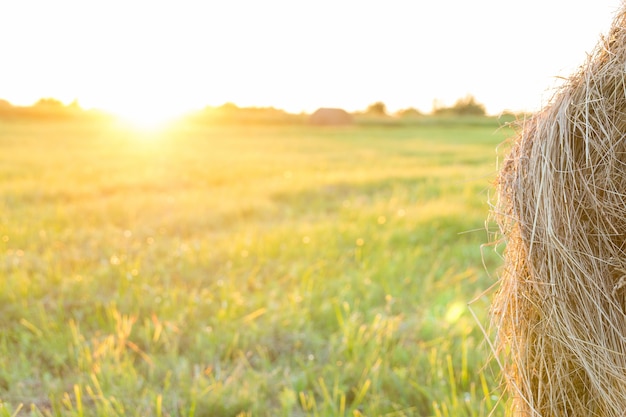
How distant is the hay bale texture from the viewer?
4.51ft

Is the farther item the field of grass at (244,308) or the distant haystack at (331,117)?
the distant haystack at (331,117)

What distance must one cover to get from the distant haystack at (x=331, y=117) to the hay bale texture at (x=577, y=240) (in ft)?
177

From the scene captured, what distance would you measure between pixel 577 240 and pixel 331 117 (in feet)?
182

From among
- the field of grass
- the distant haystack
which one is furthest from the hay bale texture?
the distant haystack

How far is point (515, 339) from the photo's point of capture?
1.54 meters

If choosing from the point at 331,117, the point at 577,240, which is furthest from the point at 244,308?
the point at 331,117

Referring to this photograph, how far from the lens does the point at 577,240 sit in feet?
4.58

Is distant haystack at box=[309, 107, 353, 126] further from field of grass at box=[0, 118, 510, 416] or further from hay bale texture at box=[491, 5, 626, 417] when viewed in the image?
hay bale texture at box=[491, 5, 626, 417]

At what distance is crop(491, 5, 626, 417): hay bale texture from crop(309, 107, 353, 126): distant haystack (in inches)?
2121

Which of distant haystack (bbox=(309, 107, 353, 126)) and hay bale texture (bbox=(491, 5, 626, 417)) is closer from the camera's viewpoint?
hay bale texture (bbox=(491, 5, 626, 417))

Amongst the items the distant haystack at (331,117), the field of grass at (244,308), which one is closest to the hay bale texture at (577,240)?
the field of grass at (244,308)

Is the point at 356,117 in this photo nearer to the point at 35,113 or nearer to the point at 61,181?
the point at 35,113

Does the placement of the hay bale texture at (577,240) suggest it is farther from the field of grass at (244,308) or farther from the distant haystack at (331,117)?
the distant haystack at (331,117)

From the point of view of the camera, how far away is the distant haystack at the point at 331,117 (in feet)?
181
